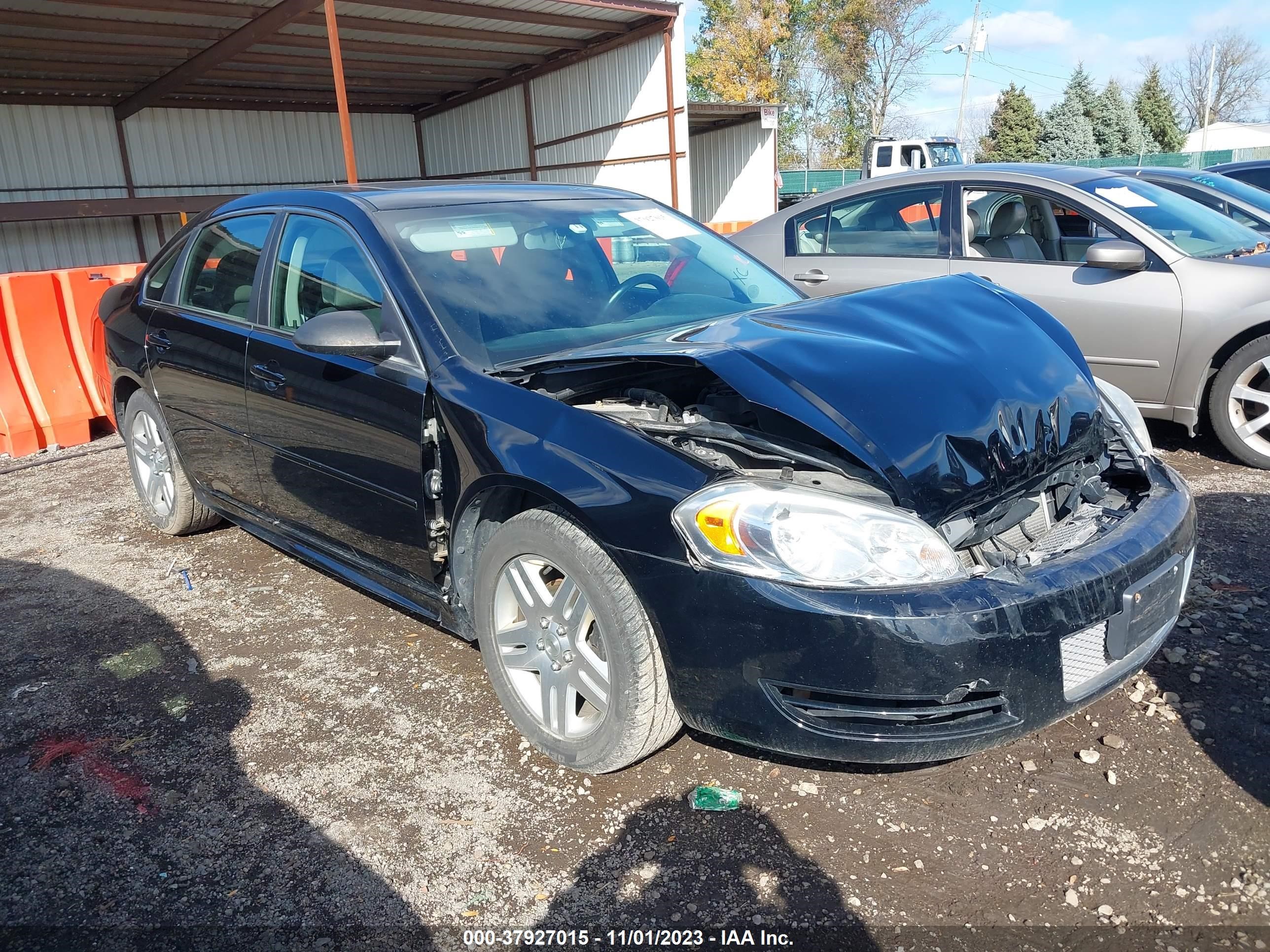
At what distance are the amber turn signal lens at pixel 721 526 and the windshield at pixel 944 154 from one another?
23.7 meters

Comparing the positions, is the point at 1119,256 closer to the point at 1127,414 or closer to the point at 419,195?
the point at 1127,414

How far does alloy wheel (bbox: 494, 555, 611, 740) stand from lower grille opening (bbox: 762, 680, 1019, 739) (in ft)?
1.81

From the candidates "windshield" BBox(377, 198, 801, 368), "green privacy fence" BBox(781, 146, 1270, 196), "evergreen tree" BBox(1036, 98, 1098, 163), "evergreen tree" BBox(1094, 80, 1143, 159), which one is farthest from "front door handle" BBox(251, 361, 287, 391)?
"evergreen tree" BBox(1094, 80, 1143, 159)

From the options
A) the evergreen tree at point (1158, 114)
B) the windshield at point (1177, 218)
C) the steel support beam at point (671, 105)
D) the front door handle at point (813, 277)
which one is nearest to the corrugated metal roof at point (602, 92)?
the steel support beam at point (671, 105)

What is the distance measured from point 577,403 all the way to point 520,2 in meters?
14.6

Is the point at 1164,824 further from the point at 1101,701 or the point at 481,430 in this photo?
the point at 481,430

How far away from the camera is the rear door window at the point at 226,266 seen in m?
3.74

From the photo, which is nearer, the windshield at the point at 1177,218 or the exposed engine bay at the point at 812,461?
the exposed engine bay at the point at 812,461

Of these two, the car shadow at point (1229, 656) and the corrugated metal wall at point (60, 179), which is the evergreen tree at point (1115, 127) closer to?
Answer: the corrugated metal wall at point (60, 179)

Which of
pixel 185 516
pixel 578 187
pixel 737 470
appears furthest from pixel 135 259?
pixel 737 470

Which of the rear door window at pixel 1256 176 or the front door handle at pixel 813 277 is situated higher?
the rear door window at pixel 1256 176

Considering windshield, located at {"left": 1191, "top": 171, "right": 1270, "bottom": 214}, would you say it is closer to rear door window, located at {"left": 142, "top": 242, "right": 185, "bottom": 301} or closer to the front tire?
the front tire

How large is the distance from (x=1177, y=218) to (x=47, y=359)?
775cm

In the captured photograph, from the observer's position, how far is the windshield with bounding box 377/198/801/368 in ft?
9.89
